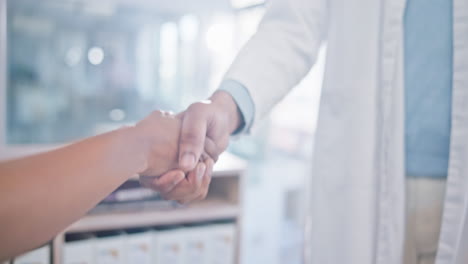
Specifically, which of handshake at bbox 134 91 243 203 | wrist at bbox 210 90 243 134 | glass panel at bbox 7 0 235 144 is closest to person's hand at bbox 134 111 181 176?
handshake at bbox 134 91 243 203

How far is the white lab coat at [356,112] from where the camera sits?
2.22ft

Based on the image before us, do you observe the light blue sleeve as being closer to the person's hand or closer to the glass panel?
the person's hand

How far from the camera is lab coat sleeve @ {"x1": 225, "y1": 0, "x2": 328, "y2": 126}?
2.59 feet

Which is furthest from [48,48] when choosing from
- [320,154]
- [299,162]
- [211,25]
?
[299,162]

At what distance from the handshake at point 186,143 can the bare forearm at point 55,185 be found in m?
0.11

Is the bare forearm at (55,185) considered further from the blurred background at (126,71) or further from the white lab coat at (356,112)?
the blurred background at (126,71)

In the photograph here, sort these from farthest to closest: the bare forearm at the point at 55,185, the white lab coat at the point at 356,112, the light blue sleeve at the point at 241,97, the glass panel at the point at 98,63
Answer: the glass panel at the point at 98,63 < the light blue sleeve at the point at 241,97 < the white lab coat at the point at 356,112 < the bare forearm at the point at 55,185

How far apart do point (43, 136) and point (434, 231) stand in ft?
4.48

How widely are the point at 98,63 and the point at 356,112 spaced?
1.17 m

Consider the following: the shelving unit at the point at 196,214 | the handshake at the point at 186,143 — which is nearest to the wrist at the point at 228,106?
the handshake at the point at 186,143

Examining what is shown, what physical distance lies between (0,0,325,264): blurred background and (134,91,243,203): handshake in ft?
1.87

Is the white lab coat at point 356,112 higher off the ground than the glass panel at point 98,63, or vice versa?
the glass panel at point 98,63

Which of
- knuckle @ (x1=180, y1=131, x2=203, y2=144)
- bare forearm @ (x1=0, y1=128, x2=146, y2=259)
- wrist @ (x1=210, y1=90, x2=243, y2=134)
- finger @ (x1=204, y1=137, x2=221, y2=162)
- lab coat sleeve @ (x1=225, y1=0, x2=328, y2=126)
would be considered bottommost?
bare forearm @ (x1=0, y1=128, x2=146, y2=259)

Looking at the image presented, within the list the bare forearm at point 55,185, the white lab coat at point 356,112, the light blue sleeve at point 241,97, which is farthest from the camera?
the light blue sleeve at point 241,97
